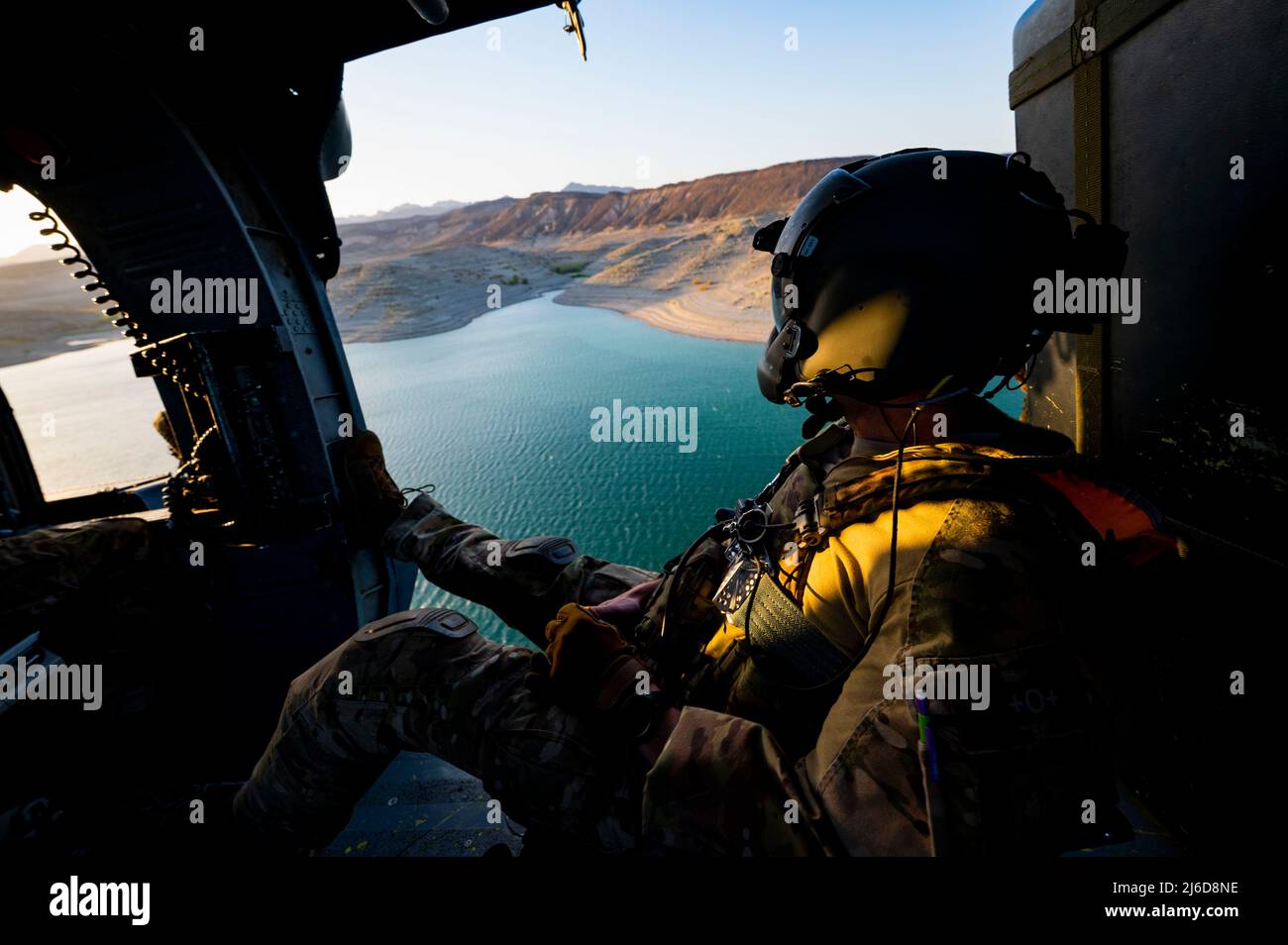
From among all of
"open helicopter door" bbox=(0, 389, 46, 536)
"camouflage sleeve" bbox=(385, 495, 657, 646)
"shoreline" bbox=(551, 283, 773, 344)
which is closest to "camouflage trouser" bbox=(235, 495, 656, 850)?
"camouflage sleeve" bbox=(385, 495, 657, 646)

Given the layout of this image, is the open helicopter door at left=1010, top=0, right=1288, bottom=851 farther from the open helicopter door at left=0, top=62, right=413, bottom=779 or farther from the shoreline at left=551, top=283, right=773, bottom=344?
the shoreline at left=551, top=283, right=773, bottom=344

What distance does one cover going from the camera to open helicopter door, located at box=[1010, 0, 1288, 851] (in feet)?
3.55

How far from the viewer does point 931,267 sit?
1031mm

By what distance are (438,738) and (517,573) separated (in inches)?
31.7

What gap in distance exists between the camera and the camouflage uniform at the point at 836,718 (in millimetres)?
726

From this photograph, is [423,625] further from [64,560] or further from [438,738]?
[64,560]

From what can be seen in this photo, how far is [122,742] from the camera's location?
2.20 meters

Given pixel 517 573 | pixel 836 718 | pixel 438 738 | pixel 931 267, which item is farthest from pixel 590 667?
pixel 931 267

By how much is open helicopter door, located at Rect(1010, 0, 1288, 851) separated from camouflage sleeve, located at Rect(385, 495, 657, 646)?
1.38 m

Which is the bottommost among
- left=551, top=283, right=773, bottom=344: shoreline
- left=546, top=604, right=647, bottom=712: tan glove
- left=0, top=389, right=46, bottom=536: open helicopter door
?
left=546, top=604, right=647, bottom=712: tan glove

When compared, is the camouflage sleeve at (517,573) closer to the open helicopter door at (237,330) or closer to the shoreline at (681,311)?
the open helicopter door at (237,330)

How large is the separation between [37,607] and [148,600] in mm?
327

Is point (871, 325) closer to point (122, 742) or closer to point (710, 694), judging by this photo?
point (710, 694)
